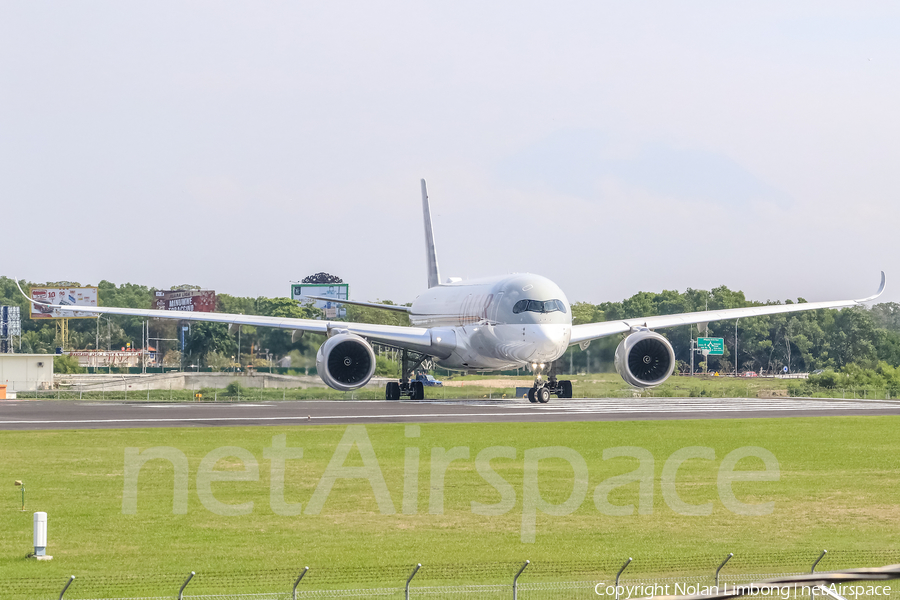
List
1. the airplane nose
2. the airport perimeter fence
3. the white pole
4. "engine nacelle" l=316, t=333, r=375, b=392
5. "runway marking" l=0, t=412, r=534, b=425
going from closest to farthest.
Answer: the airport perimeter fence → the white pole → "runway marking" l=0, t=412, r=534, b=425 → "engine nacelle" l=316, t=333, r=375, b=392 → the airplane nose

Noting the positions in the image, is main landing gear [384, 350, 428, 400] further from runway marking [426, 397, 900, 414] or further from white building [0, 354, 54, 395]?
white building [0, 354, 54, 395]

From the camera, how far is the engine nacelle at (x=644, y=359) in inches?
1924

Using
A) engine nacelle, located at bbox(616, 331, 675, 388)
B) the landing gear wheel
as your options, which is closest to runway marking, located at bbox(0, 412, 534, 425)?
engine nacelle, located at bbox(616, 331, 675, 388)

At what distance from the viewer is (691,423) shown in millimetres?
38344

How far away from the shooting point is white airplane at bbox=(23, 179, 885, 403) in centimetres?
4688

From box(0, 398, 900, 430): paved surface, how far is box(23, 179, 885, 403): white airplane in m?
1.72

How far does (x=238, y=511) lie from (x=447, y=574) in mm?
6181

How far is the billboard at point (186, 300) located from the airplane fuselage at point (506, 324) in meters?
82.4

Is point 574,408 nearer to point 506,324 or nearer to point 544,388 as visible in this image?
point 544,388

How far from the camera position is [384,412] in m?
42.9

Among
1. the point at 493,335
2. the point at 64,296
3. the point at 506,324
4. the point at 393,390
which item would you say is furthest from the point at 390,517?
the point at 64,296

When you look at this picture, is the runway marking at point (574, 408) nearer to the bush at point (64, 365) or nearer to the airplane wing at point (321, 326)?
the airplane wing at point (321, 326)

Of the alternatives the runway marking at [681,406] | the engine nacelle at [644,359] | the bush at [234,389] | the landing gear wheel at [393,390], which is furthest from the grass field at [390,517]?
the bush at [234,389]

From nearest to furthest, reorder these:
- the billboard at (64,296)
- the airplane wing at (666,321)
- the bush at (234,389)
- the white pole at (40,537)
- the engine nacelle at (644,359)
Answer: the white pole at (40,537)
the engine nacelle at (644,359)
the airplane wing at (666,321)
the bush at (234,389)
the billboard at (64,296)
